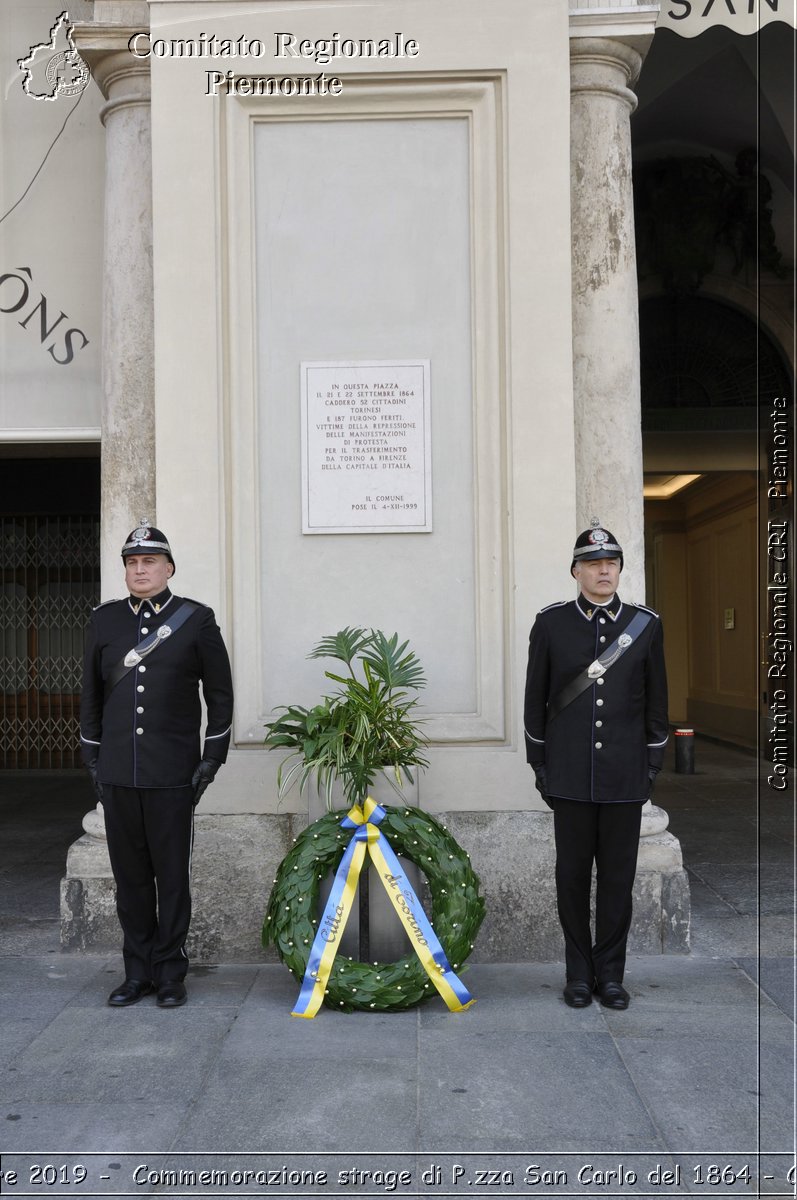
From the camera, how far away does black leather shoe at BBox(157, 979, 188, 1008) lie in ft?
16.6

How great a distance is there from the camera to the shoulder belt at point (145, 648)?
519cm

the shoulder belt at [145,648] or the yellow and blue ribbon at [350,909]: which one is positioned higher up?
the shoulder belt at [145,648]

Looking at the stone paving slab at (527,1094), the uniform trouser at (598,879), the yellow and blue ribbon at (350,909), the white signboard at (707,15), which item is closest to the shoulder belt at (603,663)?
the uniform trouser at (598,879)

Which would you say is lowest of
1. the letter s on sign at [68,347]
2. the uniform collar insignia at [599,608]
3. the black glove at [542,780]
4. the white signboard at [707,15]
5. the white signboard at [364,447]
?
the black glove at [542,780]

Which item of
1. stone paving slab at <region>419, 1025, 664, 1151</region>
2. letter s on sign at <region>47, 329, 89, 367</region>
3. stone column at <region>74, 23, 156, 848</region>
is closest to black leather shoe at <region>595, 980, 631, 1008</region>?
stone paving slab at <region>419, 1025, 664, 1151</region>

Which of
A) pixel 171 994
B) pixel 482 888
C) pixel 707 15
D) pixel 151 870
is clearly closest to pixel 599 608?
pixel 482 888

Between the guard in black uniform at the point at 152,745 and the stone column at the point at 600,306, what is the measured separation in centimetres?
240

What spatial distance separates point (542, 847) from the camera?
19.5ft

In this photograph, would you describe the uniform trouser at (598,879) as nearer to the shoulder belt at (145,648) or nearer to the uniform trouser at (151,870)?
the uniform trouser at (151,870)

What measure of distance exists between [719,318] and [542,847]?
28.4 ft

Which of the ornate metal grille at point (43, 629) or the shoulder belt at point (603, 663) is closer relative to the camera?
the shoulder belt at point (603, 663)

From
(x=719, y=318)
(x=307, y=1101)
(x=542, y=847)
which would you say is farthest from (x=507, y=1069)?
(x=719, y=318)

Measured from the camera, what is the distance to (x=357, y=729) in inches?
211

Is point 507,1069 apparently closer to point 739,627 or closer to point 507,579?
point 507,579
